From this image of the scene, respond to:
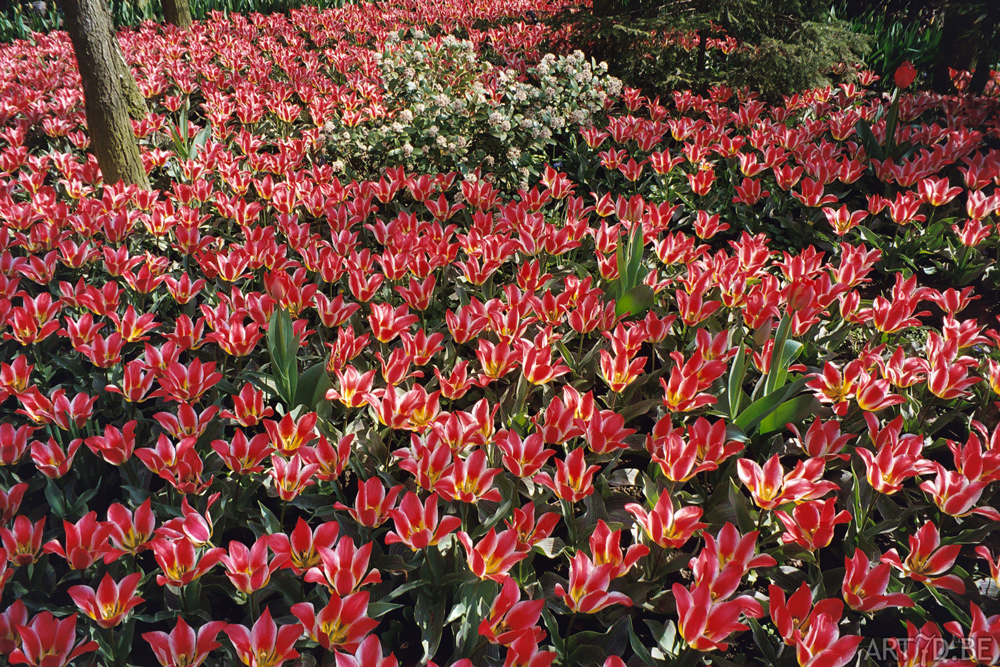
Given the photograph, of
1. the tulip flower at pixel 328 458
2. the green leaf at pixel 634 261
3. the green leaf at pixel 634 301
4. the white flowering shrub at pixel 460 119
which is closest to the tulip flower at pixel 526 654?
the tulip flower at pixel 328 458

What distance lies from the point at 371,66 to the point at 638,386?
4.07 meters

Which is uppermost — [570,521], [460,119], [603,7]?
[603,7]

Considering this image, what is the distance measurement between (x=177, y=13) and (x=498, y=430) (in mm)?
7287

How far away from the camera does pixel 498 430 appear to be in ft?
6.07

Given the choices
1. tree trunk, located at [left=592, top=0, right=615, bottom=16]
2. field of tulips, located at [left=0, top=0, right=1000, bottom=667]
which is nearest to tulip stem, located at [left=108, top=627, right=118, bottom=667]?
field of tulips, located at [left=0, top=0, right=1000, bottom=667]

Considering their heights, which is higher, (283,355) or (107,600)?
(283,355)

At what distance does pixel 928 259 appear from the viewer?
303 centimetres

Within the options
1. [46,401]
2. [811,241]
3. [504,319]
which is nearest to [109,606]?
[46,401]

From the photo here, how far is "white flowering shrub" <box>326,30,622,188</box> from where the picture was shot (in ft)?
11.8

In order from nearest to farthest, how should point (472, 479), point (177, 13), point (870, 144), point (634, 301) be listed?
point (472, 479) → point (634, 301) → point (870, 144) → point (177, 13)

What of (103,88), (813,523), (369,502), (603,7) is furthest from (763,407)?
(603,7)

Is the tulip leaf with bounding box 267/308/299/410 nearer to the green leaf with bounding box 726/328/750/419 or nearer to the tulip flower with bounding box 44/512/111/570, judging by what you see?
the tulip flower with bounding box 44/512/111/570

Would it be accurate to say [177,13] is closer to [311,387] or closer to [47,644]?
[311,387]

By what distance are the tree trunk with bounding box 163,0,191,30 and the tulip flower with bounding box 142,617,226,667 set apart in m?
7.45
